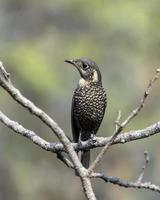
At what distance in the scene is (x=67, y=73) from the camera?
1391 cm

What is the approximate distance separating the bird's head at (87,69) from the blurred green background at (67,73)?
6.38 m

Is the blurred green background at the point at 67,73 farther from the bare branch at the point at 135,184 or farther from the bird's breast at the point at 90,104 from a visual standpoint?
the bare branch at the point at 135,184

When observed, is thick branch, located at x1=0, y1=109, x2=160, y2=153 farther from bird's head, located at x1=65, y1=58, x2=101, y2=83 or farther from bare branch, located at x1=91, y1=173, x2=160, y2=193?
bird's head, located at x1=65, y1=58, x2=101, y2=83

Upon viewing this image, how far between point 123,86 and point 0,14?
2.22 metres

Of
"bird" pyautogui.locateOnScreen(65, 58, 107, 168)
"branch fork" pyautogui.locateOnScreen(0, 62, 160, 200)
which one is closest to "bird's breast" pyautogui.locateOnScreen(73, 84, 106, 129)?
"bird" pyautogui.locateOnScreen(65, 58, 107, 168)

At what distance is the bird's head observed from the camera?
19.4 ft

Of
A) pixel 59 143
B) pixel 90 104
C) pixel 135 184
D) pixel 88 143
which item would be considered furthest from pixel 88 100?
pixel 135 184

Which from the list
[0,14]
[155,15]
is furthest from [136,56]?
[0,14]

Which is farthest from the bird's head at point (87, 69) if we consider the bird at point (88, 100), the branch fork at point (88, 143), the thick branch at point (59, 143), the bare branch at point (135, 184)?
the bare branch at point (135, 184)

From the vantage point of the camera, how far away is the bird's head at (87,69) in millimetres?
5914

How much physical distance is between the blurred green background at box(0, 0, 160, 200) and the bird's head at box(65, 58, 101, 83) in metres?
6.38

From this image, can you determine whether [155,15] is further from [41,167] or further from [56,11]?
[41,167]

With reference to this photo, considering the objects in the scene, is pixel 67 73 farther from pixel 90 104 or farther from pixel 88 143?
pixel 88 143

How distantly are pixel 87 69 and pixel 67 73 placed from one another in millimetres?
7928
